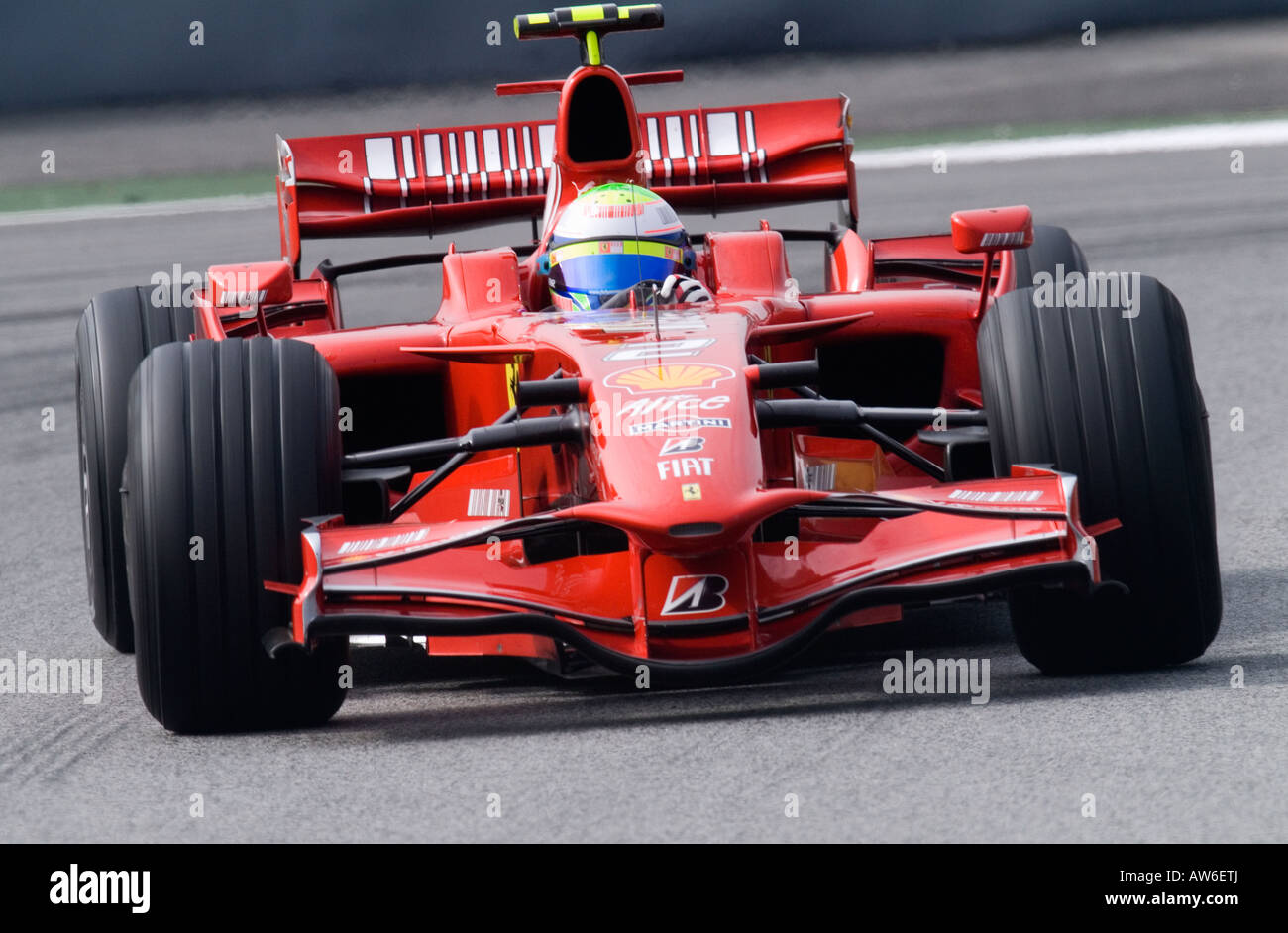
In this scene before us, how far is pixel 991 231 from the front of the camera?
6957mm

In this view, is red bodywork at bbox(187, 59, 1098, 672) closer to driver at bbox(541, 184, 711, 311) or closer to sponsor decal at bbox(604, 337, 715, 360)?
sponsor decal at bbox(604, 337, 715, 360)

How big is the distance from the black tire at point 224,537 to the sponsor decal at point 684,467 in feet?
3.21

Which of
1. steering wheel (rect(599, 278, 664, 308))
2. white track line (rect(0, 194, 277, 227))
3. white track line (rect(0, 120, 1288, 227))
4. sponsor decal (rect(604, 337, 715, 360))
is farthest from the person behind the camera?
white track line (rect(0, 120, 1288, 227))

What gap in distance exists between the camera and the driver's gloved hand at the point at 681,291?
743 cm

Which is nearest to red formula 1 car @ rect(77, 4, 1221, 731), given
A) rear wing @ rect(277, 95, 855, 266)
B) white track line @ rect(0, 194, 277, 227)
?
rear wing @ rect(277, 95, 855, 266)

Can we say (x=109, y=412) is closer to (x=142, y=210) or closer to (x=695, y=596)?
(x=695, y=596)

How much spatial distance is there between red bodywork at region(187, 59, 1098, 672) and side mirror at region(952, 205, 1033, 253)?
0.01m

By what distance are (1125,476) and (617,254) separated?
2.19 metres

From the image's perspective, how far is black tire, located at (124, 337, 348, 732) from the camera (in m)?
5.85

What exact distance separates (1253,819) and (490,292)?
3838 millimetres

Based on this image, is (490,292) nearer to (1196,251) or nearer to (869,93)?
(1196,251)

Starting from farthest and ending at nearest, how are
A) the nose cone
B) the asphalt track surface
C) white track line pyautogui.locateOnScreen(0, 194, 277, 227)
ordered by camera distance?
white track line pyautogui.locateOnScreen(0, 194, 277, 227), the nose cone, the asphalt track surface

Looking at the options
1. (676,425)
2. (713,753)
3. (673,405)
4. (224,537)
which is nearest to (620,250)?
(673,405)
